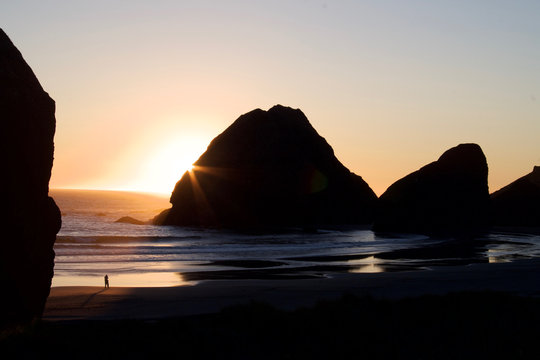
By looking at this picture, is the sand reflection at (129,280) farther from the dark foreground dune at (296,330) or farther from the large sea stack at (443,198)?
the large sea stack at (443,198)

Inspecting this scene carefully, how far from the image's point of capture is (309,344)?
9398mm

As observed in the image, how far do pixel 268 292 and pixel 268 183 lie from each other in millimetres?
70669

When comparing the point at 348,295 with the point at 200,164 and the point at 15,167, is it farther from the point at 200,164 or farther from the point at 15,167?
the point at 200,164

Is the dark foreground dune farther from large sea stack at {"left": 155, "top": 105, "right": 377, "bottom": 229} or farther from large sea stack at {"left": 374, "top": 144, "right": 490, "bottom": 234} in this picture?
large sea stack at {"left": 155, "top": 105, "right": 377, "bottom": 229}

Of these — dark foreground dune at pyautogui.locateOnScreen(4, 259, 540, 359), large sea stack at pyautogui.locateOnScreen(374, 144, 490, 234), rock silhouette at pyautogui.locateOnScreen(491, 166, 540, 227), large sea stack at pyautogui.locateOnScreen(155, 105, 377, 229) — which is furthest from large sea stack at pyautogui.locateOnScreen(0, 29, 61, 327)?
rock silhouette at pyautogui.locateOnScreen(491, 166, 540, 227)

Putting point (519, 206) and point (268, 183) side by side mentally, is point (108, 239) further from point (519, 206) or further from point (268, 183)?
point (519, 206)

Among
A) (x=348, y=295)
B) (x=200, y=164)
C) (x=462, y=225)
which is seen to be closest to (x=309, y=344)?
(x=348, y=295)

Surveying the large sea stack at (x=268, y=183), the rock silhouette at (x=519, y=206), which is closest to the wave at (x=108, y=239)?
the large sea stack at (x=268, y=183)

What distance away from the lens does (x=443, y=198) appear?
73.0 m

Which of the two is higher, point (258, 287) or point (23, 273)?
point (23, 273)

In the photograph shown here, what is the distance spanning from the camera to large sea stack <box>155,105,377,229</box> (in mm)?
86500

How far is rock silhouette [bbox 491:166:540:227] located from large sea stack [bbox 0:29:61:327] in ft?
250

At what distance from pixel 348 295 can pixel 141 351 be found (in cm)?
534

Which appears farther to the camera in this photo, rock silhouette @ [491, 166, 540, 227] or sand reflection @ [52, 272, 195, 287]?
rock silhouette @ [491, 166, 540, 227]
